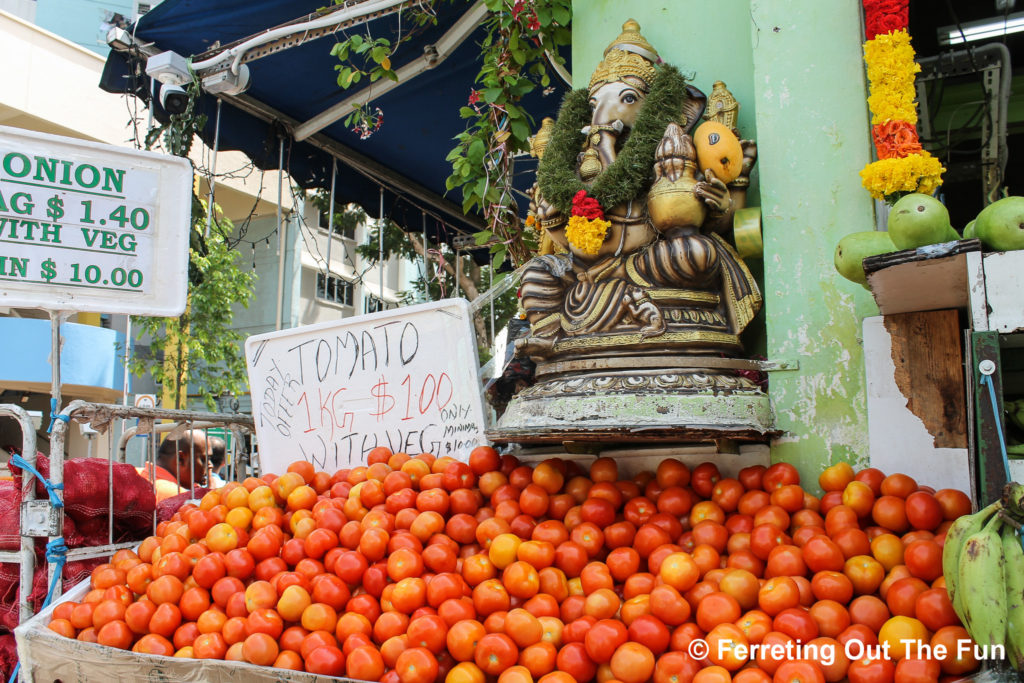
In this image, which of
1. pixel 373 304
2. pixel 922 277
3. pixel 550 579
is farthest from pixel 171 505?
pixel 373 304

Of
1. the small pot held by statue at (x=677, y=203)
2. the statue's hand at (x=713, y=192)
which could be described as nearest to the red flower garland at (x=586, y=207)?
the small pot held by statue at (x=677, y=203)

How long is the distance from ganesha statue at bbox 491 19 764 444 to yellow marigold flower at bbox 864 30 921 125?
530 millimetres

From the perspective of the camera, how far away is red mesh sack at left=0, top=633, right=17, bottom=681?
3221 mm

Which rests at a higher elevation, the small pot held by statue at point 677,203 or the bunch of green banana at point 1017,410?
the small pot held by statue at point 677,203

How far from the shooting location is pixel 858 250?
2.28 metres

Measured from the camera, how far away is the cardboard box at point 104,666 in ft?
7.47

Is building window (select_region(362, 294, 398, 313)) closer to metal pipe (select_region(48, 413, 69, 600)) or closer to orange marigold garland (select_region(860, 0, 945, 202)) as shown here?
metal pipe (select_region(48, 413, 69, 600))

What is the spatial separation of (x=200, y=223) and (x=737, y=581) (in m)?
5.32

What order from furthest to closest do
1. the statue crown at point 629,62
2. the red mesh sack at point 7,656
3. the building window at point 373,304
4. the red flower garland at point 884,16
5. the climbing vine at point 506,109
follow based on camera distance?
the building window at point 373,304 → the climbing vine at point 506,109 → the red mesh sack at point 7,656 → the statue crown at point 629,62 → the red flower garland at point 884,16

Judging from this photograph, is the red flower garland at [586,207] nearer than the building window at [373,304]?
Yes

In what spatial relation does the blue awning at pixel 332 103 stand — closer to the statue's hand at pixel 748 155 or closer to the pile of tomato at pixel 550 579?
the statue's hand at pixel 748 155

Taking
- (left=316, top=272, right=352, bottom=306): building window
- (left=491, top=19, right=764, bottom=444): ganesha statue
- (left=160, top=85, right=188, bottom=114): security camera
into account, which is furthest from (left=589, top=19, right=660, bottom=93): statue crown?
(left=316, top=272, right=352, bottom=306): building window

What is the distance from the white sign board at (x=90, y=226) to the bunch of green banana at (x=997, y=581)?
10.6 ft

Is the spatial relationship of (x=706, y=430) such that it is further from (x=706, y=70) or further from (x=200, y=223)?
(x=200, y=223)
